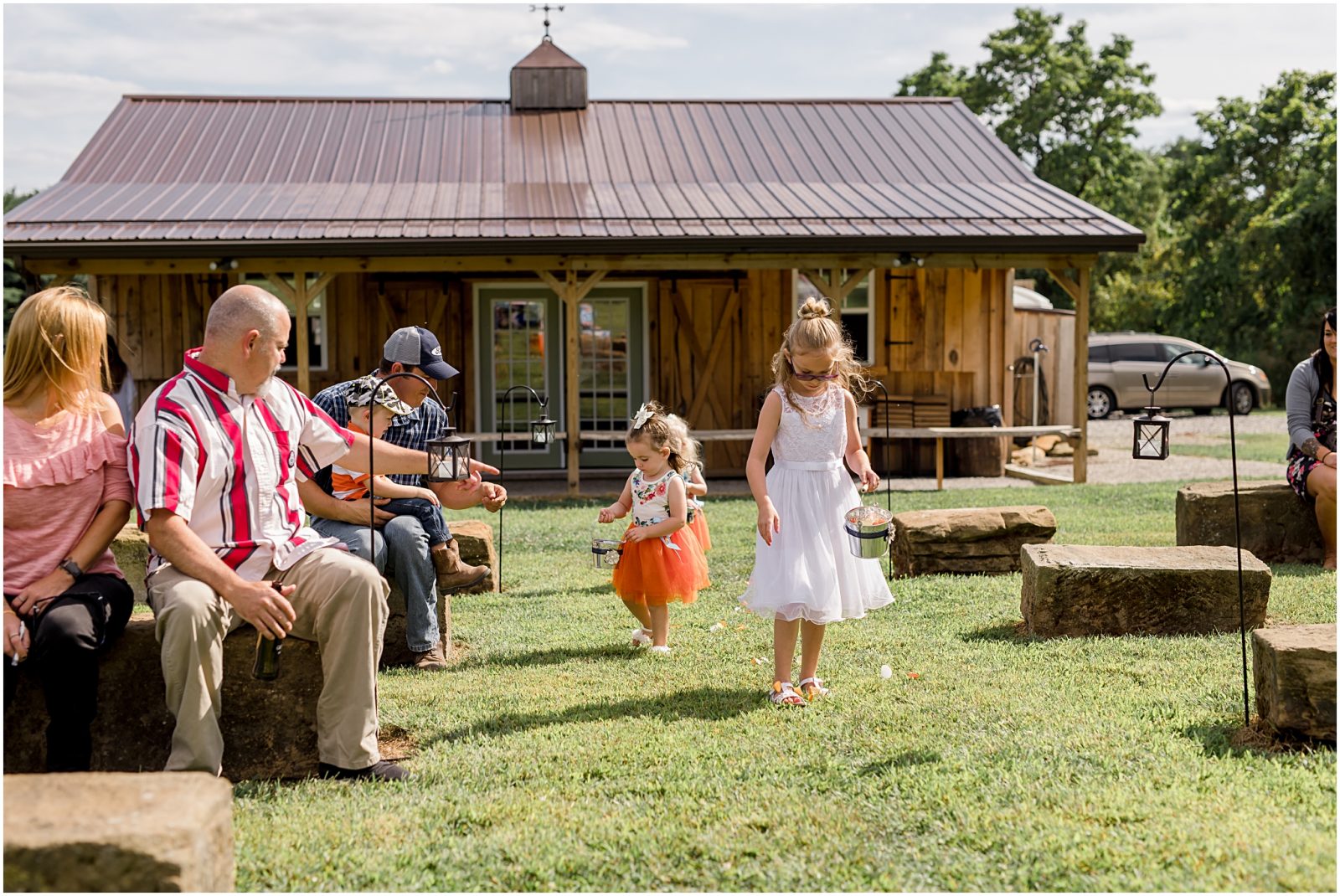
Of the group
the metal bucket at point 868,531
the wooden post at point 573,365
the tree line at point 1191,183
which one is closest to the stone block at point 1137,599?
the metal bucket at point 868,531

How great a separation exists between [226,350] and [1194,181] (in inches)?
1312

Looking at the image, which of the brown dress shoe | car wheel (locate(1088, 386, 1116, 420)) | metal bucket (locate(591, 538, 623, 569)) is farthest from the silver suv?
the brown dress shoe

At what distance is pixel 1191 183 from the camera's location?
33.4 meters

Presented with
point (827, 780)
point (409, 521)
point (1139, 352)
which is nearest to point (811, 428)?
point (827, 780)

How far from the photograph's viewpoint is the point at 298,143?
1744cm

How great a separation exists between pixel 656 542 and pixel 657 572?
169 millimetres

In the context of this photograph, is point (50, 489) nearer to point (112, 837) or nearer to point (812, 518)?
point (112, 837)

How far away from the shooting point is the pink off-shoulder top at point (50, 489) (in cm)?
402

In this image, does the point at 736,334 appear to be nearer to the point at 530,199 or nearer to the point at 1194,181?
the point at 530,199

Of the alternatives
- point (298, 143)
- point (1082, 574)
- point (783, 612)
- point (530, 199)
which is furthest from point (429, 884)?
point (298, 143)

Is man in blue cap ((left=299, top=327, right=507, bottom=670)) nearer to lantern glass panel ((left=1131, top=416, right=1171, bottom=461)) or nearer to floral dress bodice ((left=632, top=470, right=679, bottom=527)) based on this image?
floral dress bodice ((left=632, top=470, right=679, bottom=527))

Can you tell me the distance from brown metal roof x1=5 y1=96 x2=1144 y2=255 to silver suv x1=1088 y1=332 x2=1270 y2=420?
743 centimetres

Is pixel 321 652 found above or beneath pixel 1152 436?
beneath

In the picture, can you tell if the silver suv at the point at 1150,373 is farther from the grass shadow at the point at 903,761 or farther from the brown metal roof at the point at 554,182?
the grass shadow at the point at 903,761
